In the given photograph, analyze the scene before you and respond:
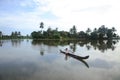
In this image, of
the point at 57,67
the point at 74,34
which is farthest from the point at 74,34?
the point at 57,67

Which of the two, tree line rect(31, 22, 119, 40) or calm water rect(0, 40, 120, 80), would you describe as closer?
calm water rect(0, 40, 120, 80)

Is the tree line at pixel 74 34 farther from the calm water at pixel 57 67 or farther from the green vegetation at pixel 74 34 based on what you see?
the calm water at pixel 57 67

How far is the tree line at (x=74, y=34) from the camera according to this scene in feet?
360

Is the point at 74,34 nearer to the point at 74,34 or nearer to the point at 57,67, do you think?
the point at 74,34

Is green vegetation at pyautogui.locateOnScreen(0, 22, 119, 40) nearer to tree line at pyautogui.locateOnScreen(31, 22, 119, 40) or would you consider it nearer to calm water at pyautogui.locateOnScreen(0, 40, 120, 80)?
tree line at pyautogui.locateOnScreen(31, 22, 119, 40)

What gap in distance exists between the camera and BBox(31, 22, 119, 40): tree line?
110 meters

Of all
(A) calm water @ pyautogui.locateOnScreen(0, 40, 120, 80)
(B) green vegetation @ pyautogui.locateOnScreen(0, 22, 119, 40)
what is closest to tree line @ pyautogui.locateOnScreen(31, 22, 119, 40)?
(B) green vegetation @ pyautogui.locateOnScreen(0, 22, 119, 40)

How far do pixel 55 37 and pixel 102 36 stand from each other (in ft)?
101

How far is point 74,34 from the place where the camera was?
12212cm

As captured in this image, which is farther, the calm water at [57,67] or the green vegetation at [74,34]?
the green vegetation at [74,34]

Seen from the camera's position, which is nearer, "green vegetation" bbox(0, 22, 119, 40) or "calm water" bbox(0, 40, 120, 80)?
"calm water" bbox(0, 40, 120, 80)

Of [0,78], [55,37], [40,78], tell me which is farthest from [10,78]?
[55,37]

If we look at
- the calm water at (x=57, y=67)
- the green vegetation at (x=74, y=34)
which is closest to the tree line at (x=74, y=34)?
the green vegetation at (x=74, y=34)

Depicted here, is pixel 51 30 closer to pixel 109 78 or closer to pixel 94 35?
pixel 94 35
